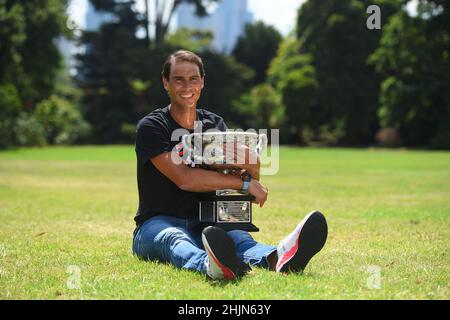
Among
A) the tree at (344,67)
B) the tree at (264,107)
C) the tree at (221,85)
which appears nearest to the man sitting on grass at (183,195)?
the tree at (344,67)

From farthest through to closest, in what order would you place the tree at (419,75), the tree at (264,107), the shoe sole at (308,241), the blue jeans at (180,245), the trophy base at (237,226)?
the tree at (264,107) → the tree at (419,75) → the trophy base at (237,226) → the blue jeans at (180,245) → the shoe sole at (308,241)

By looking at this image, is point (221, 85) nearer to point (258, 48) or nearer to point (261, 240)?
point (258, 48)

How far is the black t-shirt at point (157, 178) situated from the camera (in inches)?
190

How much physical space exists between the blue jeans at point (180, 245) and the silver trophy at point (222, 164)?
14cm

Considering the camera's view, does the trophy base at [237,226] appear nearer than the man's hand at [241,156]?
No

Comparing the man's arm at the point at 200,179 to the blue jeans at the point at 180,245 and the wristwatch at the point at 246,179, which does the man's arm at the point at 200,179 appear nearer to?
the wristwatch at the point at 246,179

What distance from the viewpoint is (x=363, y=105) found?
1769 inches

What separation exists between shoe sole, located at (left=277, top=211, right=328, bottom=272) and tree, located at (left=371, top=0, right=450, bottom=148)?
33.9 meters

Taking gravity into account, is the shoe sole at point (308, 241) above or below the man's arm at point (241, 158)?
below

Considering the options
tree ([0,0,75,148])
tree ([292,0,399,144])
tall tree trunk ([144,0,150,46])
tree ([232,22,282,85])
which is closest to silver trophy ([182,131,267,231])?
tree ([0,0,75,148])

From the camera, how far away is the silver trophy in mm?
4469

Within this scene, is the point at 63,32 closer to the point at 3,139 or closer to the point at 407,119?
the point at 3,139

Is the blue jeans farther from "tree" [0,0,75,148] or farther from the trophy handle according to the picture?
"tree" [0,0,75,148]
